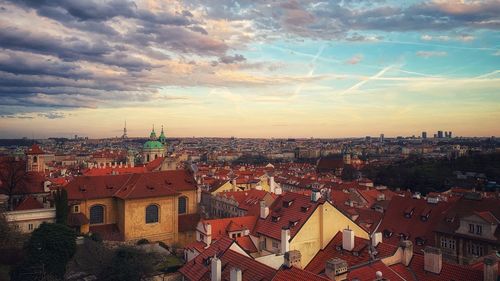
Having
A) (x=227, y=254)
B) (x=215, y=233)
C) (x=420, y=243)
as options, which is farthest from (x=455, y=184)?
(x=227, y=254)

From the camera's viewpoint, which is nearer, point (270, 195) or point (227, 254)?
point (227, 254)

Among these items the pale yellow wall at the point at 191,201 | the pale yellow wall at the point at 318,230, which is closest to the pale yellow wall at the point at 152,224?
the pale yellow wall at the point at 191,201

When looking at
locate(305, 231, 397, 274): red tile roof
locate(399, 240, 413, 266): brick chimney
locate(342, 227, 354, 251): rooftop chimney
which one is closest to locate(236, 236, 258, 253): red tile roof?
locate(305, 231, 397, 274): red tile roof

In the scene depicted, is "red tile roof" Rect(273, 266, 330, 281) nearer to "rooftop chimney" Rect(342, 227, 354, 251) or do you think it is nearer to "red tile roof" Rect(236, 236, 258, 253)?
"rooftop chimney" Rect(342, 227, 354, 251)

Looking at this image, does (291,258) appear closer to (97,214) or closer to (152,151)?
(97,214)

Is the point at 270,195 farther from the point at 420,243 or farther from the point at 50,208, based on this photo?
the point at 50,208

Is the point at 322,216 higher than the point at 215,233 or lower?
higher

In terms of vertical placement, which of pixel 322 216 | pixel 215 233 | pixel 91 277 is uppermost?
pixel 322 216
